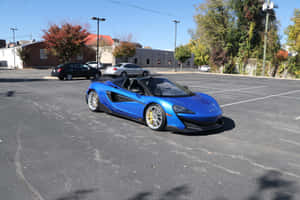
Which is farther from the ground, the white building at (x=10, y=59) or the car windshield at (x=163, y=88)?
the white building at (x=10, y=59)

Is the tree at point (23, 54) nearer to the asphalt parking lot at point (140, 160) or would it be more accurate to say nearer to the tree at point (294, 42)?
the tree at point (294, 42)

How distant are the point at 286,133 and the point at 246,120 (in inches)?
52.6

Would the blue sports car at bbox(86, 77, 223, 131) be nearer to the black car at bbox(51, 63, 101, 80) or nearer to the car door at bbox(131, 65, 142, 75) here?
the black car at bbox(51, 63, 101, 80)

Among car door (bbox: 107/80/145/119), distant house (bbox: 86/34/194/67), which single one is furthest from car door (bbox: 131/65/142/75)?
distant house (bbox: 86/34/194/67)

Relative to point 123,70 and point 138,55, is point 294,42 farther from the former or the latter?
point 138,55

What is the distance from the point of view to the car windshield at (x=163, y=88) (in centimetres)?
622

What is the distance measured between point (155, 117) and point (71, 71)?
56.5 ft

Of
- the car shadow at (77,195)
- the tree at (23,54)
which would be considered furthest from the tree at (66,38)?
the car shadow at (77,195)

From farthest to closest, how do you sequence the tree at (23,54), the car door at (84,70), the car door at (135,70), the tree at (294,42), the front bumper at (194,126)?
the tree at (23,54)
the tree at (294,42)
the car door at (135,70)
the car door at (84,70)
the front bumper at (194,126)

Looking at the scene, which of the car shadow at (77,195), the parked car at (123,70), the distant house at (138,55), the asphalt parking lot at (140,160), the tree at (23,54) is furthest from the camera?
the distant house at (138,55)

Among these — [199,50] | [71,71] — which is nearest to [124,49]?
[199,50]

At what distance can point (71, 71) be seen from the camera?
21438mm

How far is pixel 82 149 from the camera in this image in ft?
15.3

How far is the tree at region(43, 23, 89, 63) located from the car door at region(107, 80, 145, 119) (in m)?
32.4
